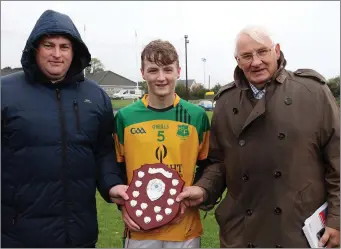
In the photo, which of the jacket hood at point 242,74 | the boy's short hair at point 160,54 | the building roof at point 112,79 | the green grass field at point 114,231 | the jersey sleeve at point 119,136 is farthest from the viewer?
the building roof at point 112,79

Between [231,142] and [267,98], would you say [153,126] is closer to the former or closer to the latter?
[231,142]

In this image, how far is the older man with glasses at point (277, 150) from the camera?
3166mm

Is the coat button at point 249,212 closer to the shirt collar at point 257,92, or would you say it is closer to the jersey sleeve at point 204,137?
the jersey sleeve at point 204,137

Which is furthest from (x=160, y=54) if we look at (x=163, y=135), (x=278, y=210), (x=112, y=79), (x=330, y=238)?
(x=112, y=79)

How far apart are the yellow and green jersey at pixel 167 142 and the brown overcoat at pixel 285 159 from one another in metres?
0.39

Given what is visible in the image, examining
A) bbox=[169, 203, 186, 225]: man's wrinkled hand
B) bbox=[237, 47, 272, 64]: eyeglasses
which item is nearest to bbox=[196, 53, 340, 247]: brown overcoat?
bbox=[237, 47, 272, 64]: eyeglasses

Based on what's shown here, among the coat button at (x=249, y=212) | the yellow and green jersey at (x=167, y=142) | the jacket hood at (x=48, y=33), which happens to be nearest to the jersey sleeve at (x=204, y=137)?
the yellow and green jersey at (x=167, y=142)

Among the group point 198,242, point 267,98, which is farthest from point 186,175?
point 267,98

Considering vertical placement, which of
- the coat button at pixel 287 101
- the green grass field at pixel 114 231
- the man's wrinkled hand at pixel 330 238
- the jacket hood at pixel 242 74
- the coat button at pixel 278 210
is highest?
the jacket hood at pixel 242 74

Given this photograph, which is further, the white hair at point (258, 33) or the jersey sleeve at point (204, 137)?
the jersey sleeve at point (204, 137)

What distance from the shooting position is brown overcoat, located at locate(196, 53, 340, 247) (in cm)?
316

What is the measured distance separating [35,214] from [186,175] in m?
1.16

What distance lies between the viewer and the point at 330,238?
3172mm

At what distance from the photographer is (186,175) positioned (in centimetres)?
363
